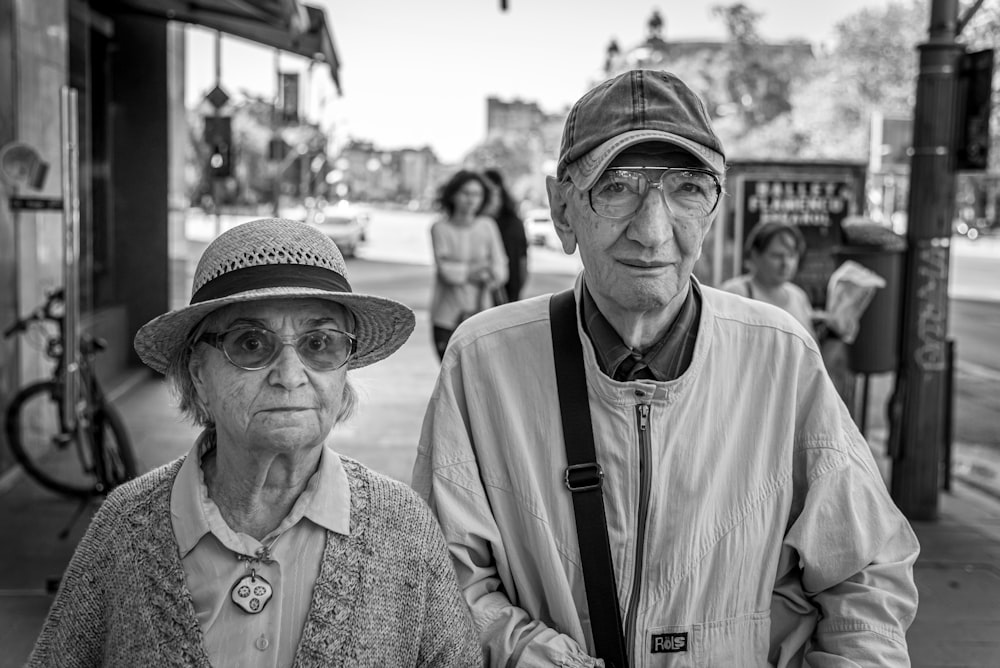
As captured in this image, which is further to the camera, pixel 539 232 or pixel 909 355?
pixel 539 232

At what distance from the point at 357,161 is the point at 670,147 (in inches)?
5008

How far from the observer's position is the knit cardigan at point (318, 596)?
183 centimetres

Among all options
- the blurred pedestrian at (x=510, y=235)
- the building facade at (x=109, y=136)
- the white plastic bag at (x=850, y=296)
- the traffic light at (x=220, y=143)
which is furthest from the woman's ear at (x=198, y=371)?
the traffic light at (x=220, y=143)

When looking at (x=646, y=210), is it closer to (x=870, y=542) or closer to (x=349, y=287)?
(x=349, y=287)

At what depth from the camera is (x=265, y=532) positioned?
1.95 m

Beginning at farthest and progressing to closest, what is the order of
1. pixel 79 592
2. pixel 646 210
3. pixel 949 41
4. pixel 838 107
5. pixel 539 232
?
1. pixel 539 232
2. pixel 838 107
3. pixel 949 41
4. pixel 646 210
5. pixel 79 592

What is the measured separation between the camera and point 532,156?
104062 mm

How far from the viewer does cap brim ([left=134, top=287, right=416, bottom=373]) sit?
184 cm

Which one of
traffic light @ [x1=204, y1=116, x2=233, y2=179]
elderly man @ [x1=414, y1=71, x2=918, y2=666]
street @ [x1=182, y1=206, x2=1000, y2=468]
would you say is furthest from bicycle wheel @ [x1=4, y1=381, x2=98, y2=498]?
traffic light @ [x1=204, y1=116, x2=233, y2=179]

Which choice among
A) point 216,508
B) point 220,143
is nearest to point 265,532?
point 216,508

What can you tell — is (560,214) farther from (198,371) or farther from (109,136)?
(109,136)

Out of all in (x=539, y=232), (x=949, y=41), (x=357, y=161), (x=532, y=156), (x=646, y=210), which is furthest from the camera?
(x=357, y=161)

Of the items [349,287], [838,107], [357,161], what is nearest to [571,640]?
[349,287]

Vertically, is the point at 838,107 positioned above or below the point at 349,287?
above
